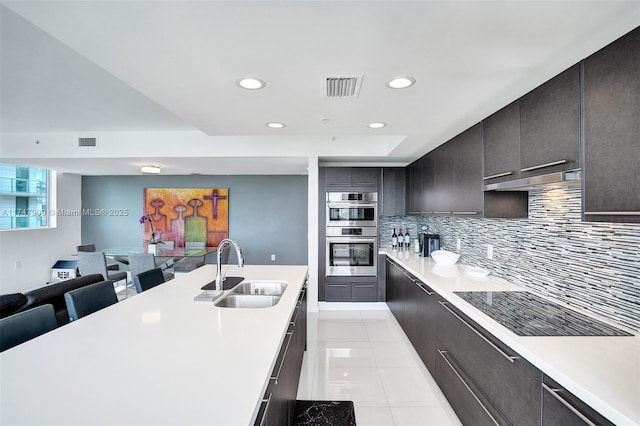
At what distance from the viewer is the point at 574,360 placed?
4.04ft

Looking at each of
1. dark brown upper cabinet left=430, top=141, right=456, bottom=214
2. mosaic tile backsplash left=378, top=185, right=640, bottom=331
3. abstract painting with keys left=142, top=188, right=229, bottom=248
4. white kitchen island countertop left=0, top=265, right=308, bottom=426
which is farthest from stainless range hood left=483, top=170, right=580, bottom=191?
abstract painting with keys left=142, top=188, right=229, bottom=248

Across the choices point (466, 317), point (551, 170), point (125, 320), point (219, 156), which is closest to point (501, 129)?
point (551, 170)

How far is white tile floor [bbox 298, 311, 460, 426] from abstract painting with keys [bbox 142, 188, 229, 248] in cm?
393

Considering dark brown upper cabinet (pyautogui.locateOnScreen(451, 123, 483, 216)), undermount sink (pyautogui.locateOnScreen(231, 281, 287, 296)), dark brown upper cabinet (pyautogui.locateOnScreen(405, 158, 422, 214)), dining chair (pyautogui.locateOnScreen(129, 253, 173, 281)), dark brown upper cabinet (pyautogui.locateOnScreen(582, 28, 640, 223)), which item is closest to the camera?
dark brown upper cabinet (pyautogui.locateOnScreen(582, 28, 640, 223))

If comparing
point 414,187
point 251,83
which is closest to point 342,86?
point 251,83

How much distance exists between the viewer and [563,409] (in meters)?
1.16

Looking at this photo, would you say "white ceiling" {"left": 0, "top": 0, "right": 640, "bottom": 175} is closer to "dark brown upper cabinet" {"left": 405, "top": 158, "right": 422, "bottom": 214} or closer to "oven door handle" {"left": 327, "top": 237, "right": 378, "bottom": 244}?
"dark brown upper cabinet" {"left": 405, "top": 158, "right": 422, "bottom": 214}

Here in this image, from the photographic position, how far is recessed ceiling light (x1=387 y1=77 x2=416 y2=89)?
1784 mm

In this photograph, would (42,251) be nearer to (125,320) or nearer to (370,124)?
(125,320)

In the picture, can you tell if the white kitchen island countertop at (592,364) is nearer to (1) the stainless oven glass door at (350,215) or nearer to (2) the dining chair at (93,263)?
(1) the stainless oven glass door at (350,215)

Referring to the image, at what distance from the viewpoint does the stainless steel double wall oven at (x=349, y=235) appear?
4574mm

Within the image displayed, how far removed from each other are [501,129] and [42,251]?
818 centimetres

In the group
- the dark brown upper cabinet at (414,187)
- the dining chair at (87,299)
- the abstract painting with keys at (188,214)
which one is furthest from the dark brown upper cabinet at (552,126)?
the abstract painting with keys at (188,214)

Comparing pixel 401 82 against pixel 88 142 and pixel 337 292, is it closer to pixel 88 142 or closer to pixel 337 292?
pixel 337 292
